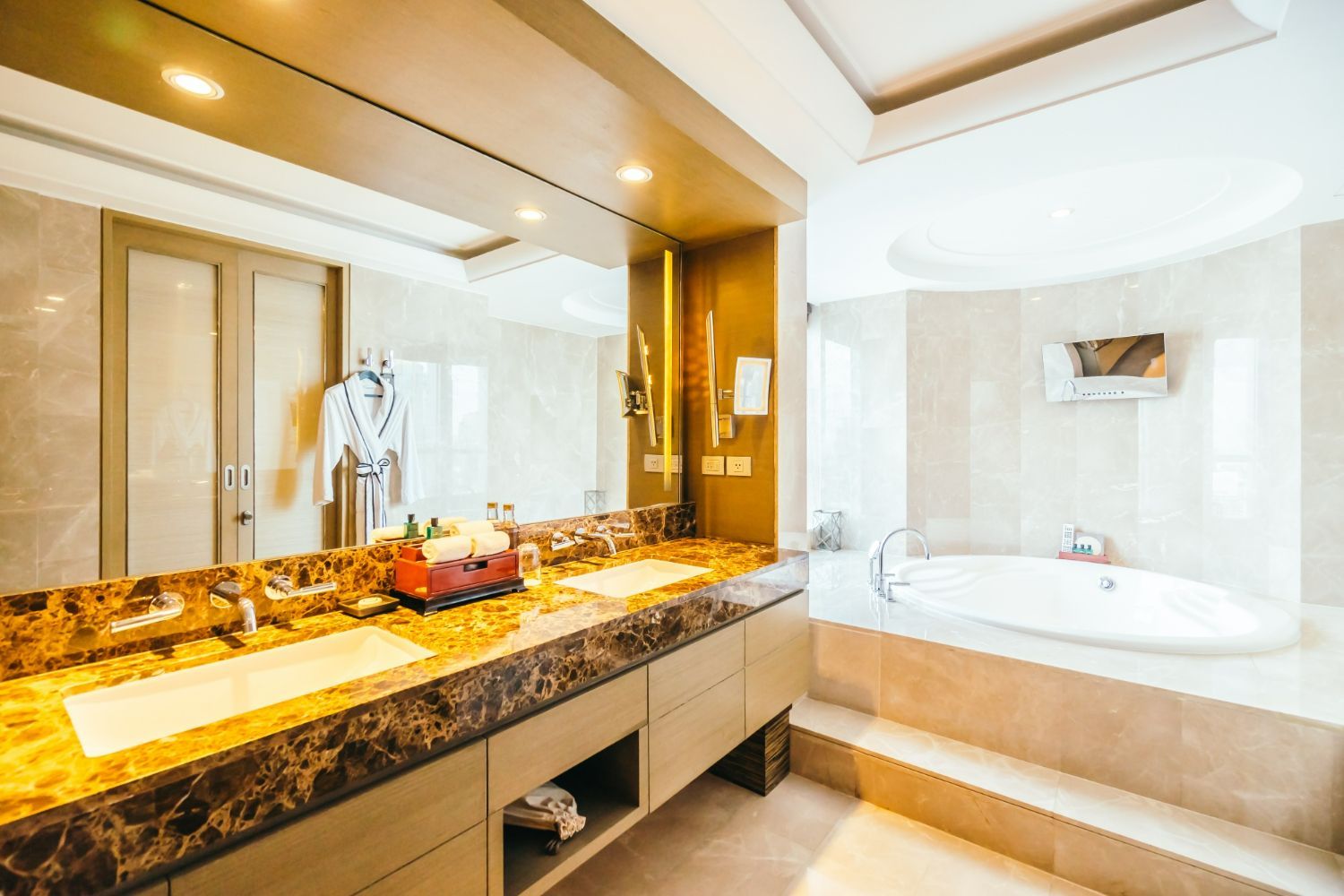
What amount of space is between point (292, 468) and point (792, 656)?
5.85 feet

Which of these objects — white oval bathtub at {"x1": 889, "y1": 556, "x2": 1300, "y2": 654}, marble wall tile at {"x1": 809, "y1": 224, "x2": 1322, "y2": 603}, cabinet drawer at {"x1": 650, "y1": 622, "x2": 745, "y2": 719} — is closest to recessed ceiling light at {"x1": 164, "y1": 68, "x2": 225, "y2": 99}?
cabinet drawer at {"x1": 650, "y1": 622, "x2": 745, "y2": 719}

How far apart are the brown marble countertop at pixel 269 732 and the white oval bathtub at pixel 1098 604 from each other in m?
1.79

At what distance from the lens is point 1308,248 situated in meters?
2.93

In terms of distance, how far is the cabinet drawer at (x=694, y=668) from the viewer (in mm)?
1523

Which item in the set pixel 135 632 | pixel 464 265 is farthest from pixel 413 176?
pixel 135 632

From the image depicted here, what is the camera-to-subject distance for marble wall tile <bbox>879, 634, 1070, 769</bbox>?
80.5 inches

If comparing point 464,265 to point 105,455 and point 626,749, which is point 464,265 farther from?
point 626,749

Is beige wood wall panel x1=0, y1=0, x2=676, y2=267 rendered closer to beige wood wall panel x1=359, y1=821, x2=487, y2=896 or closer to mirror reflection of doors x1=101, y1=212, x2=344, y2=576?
mirror reflection of doors x1=101, y1=212, x2=344, y2=576

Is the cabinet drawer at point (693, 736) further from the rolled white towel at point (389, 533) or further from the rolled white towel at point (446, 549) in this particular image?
the rolled white towel at point (389, 533)

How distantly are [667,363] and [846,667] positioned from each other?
5.14 ft

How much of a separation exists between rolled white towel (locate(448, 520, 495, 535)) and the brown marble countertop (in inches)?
9.0

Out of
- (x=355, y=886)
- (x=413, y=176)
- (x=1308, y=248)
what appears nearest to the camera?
(x=355, y=886)

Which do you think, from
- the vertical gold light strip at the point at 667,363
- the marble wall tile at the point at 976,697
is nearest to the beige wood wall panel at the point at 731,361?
the vertical gold light strip at the point at 667,363

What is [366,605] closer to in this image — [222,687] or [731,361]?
[222,687]
